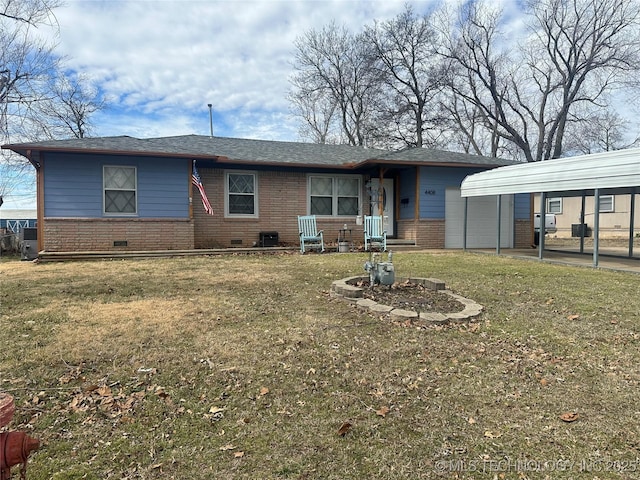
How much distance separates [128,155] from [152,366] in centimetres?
874

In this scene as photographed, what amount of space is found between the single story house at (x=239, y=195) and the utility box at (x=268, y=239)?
1.3 inches

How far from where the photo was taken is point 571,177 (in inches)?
356

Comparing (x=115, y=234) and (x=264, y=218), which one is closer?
(x=115, y=234)

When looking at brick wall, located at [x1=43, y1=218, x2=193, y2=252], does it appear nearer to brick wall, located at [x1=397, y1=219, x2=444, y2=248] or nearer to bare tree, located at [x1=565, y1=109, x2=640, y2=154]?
brick wall, located at [x1=397, y1=219, x2=444, y2=248]

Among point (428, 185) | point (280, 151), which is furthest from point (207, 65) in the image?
point (428, 185)

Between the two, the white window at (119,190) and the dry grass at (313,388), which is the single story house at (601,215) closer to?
the white window at (119,190)

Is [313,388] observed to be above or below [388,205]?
below

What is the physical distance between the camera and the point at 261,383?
114 inches

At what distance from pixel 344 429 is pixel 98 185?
10.5 m

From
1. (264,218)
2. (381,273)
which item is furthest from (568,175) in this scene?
(264,218)

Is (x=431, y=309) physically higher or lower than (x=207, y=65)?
lower

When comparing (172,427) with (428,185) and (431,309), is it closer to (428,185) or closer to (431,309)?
(431,309)

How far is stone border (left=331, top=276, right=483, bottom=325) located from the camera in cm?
431

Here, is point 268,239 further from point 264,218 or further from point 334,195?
point 334,195
